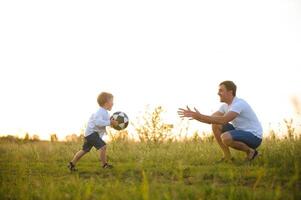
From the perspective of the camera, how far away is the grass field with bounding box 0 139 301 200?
4699 millimetres

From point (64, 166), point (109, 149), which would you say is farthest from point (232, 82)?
point (109, 149)

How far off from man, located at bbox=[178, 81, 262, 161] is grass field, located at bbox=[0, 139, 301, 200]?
312 millimetres

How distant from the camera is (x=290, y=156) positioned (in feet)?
23.1

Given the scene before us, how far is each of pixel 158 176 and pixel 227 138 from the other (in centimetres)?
164

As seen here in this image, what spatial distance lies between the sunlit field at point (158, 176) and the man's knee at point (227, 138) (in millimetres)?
403

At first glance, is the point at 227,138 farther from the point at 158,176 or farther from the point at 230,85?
the point at 158,176

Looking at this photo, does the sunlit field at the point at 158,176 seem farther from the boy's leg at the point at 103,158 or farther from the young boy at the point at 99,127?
the young boy at the point at 99,127

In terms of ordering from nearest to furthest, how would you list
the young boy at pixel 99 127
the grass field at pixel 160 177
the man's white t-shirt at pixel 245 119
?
1. the grass field at pixel 160 177
2. the man's white t-shirt at pixel 245 119
3. the young boy at pixel 99 127

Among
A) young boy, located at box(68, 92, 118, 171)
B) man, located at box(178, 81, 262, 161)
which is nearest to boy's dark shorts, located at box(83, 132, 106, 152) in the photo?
young boy, located at box(68, 92, 118, 171)

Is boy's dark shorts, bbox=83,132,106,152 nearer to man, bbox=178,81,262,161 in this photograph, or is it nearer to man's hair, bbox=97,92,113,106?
man's hair, bbox=97,92,113,106

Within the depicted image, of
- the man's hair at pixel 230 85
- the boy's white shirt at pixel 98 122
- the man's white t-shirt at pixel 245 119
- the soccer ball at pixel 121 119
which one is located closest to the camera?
the man's white t-shirt at pixel 245 119

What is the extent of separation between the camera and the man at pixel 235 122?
7.32m

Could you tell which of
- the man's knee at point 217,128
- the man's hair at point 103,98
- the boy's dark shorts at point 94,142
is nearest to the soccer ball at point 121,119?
the man's hair at point 103,98

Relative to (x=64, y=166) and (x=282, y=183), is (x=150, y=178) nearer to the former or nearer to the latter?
(x=282, y=183)
